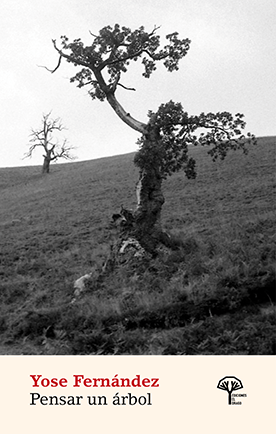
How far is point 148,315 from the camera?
9.31 metres

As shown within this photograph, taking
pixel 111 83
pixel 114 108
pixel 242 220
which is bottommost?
pixel 242 220

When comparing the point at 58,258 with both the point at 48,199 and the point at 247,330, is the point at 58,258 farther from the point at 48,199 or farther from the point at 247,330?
the point at 48,199

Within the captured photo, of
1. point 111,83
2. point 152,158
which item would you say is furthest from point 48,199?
point 152,158

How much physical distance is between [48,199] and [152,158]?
2339cm

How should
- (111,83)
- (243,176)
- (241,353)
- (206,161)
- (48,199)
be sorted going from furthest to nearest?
(206,161) → (48,199) → (243,176) → (111,83) → (241,353)
